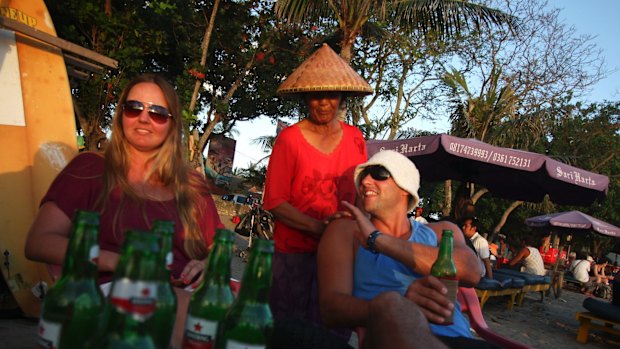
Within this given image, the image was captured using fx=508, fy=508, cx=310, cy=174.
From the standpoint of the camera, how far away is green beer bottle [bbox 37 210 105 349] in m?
0.90

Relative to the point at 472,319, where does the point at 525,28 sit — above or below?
above

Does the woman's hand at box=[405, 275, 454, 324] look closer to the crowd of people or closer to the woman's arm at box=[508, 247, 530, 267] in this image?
the crowd of people

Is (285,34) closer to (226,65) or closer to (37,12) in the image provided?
(226,65)

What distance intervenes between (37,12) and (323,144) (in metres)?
3.88

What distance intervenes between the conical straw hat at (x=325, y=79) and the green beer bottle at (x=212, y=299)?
1.84 m

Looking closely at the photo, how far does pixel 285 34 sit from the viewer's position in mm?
13742

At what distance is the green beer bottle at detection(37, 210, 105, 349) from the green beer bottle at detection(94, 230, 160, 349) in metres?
0.12

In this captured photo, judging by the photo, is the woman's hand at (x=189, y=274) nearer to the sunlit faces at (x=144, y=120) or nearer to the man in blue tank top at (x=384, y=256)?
the man in blue tank top at (x=384, y=256)

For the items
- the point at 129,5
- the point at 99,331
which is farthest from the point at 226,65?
the point at 99,331

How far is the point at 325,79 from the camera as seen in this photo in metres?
2.90

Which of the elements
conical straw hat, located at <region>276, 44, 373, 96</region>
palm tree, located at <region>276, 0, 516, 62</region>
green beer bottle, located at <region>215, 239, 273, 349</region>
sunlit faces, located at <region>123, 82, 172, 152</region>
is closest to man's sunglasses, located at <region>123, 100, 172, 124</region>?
sunlit faces, located at <region>123, 82, 172, 152</region>

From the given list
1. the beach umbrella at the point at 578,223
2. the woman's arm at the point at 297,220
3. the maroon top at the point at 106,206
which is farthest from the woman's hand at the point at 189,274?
the beach umbrella at the point at 578,223

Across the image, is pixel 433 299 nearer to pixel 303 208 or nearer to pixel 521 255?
pixel 303 208

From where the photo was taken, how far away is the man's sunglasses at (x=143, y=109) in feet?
7.42
